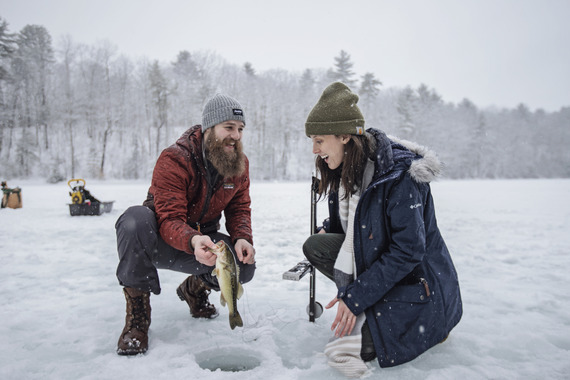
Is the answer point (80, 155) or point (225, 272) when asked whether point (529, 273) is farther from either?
point (80, 155)


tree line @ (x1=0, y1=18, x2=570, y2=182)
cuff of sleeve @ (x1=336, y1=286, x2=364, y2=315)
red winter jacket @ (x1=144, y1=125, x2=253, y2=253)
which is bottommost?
cuff of sleeve @ (x1=336, y1=286, x2=364, y2=315)

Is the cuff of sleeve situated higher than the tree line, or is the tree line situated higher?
the tree line

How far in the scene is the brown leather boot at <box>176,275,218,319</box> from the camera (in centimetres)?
311

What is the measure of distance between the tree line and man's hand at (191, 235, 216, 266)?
3393 centimetres

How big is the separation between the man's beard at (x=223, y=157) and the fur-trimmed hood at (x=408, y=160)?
127 centimetres

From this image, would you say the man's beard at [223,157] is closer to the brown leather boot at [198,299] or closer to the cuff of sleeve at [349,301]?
the brown leather boot at [198,299]

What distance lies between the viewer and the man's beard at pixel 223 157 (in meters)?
3.03

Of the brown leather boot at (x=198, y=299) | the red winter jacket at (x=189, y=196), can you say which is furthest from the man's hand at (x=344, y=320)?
the brown leather boot at (x=198, y=299)

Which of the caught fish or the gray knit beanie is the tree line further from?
the caught fish

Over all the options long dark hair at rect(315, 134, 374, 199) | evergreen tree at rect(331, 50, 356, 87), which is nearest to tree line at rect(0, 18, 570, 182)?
evergreen tree at rect(331, 50, 356, 87)

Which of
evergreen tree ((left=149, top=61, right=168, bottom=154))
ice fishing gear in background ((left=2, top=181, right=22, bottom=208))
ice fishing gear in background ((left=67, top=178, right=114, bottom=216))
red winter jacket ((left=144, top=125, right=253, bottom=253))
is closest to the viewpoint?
red winter jacket ((left=144, top=125, right=253, bottom=253))

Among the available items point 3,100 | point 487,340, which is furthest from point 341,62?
point 487,340

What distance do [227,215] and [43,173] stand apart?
1517 inches

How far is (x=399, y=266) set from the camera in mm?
2131
